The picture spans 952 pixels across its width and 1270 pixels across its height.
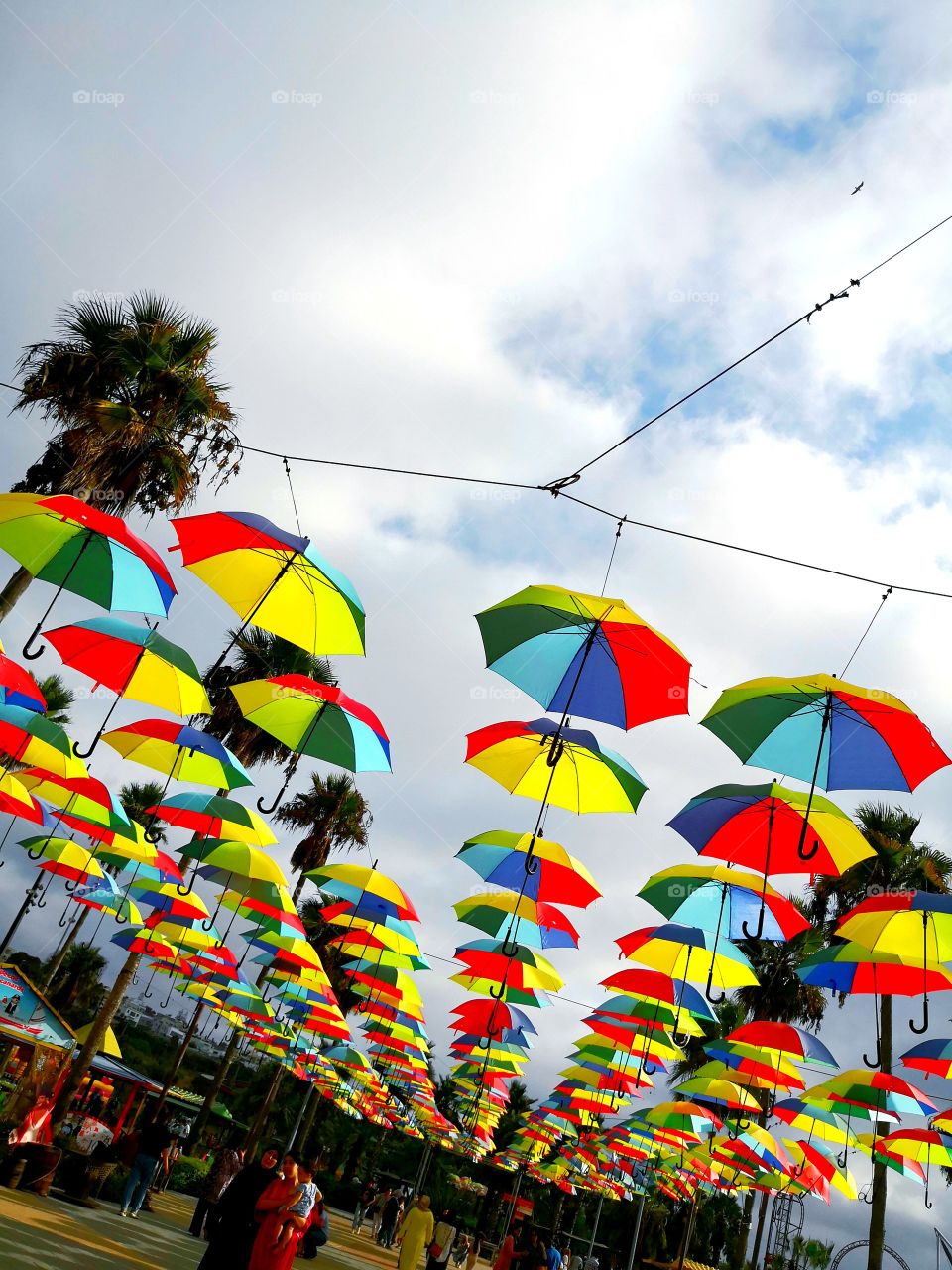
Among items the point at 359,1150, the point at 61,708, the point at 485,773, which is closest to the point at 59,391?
the point at 485,773

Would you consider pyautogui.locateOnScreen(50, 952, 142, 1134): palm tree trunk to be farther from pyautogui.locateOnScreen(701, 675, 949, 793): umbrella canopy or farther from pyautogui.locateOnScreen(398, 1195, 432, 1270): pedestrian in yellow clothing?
pyautogui.locateOnScreen(701, 675, 949, 793): umbrella canopy

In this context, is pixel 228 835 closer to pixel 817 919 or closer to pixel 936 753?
pixel 936 753

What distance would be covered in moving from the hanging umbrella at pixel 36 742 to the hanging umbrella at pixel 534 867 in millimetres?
5433

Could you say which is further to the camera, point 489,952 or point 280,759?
point 280,759

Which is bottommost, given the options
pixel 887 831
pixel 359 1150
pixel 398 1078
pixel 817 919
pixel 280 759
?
pixel 359 1150

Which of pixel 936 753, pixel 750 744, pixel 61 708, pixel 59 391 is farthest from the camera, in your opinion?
pixel 61 708

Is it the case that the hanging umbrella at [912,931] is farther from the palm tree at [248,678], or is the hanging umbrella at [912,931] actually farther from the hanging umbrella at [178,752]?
the palm tree at [248,678]

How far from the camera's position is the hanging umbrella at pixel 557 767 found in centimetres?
943

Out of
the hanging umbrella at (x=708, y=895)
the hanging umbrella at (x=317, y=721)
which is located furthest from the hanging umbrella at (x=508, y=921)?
the hanging umbrella at (x=317, y=721)

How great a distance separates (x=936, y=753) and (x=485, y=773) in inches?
184

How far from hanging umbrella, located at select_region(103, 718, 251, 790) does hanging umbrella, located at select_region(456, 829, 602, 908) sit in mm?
3445

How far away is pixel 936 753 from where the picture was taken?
24.3ft

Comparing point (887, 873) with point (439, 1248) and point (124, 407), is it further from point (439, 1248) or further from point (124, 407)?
point (124, 407)

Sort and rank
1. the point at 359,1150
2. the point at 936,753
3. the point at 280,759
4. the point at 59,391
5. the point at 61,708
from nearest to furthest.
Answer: the point at 936,753
the point at 59,391
the point at 280,759
the point at 61,708
the point at 359,1150
